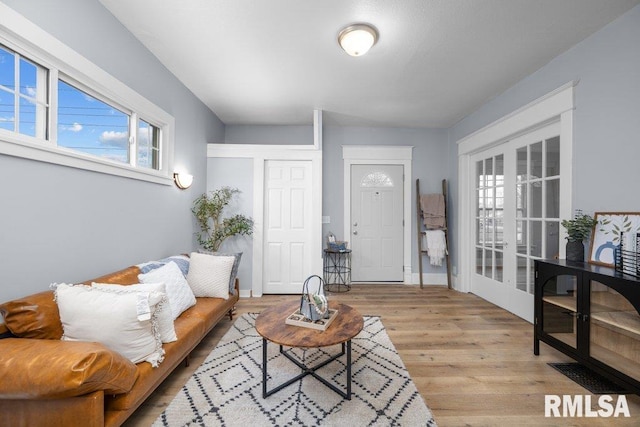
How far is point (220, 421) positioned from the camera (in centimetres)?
148

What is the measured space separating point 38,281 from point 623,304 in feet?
11.1

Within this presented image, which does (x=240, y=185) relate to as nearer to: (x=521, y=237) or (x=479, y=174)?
(x=479, y=174)

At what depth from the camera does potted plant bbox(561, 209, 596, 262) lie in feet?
6.59

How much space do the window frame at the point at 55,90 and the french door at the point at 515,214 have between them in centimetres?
377

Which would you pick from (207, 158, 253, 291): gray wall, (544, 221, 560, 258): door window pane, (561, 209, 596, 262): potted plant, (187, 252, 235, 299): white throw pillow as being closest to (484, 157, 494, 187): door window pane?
(544, 221, 560, 258): door window pane

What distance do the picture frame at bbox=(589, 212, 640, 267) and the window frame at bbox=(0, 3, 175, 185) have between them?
3.66m

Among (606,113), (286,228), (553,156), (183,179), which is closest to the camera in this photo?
(606,113)

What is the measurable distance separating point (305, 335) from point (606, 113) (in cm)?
275

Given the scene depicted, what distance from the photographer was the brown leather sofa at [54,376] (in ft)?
3.28

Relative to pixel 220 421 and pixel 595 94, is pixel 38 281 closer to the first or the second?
pixel 220 421

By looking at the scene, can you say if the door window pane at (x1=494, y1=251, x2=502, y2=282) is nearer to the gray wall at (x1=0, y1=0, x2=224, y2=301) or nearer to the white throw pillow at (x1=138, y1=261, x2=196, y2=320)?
the white throw pillow at (x1=138, y1=261, x2=196, y2=320)

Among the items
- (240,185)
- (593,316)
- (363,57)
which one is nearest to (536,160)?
(593,316)

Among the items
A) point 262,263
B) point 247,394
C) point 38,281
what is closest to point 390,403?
point 247,394

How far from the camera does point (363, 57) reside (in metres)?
2.43
